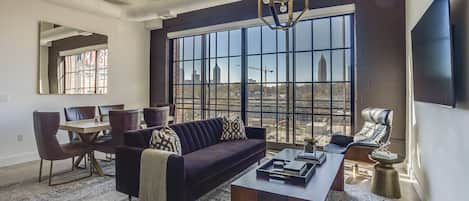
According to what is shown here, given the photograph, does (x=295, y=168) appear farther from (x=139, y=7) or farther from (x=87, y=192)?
(x=139, y=7)

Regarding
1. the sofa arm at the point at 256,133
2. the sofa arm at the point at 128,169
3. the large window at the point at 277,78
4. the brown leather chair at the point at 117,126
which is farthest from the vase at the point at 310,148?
→ the brown leather chair at the point at 117,126

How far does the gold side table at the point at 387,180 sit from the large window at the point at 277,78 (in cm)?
173

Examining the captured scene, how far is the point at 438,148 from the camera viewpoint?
242 centimetres

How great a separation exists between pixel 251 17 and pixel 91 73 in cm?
366

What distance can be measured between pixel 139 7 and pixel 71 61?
176 centimetres

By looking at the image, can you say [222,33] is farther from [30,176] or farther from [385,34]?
[30,176]

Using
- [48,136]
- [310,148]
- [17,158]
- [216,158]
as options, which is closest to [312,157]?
[310,148]

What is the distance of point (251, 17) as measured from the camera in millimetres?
5500

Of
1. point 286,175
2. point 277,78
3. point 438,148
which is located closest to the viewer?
point 286,175

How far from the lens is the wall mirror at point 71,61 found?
16.0 feet

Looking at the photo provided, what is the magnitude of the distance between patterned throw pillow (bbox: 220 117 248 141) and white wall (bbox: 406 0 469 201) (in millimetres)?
2328

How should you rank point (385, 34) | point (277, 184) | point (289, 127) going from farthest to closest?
point (289, 127) < point (385, 34) < point (277, 184)

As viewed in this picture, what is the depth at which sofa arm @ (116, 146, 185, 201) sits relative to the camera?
2.37 metres

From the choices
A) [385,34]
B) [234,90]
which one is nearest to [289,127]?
[234,90]
